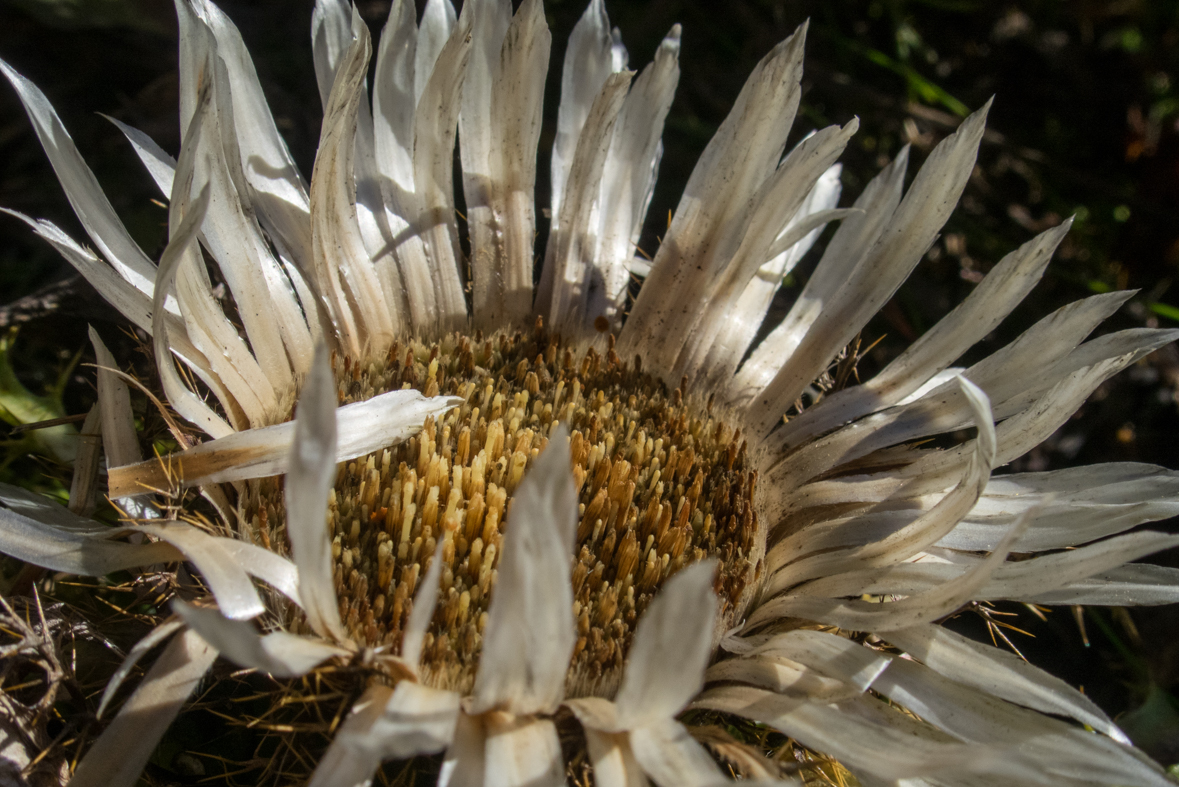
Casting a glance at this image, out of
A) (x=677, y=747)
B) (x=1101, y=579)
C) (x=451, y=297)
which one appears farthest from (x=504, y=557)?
(x=451, y=297)

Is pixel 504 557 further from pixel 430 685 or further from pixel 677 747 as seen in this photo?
pixel 430 685

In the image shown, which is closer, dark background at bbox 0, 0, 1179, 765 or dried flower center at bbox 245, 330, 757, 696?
dried flower center at bbox 245, 330, 757, 696

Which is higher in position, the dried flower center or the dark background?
the dark background

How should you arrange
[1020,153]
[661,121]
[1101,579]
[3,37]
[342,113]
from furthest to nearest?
[1020,153] < [3,37] < [661,121] < [342,113] < [1101,579]

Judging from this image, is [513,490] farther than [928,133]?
No

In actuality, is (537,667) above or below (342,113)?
below
